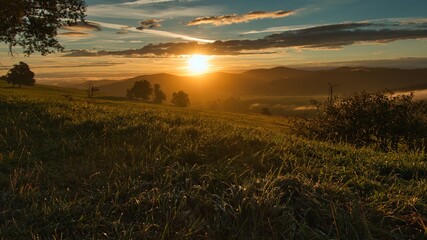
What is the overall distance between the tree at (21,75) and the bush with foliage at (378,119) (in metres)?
104

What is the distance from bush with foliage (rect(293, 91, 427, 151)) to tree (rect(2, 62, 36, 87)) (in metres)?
104

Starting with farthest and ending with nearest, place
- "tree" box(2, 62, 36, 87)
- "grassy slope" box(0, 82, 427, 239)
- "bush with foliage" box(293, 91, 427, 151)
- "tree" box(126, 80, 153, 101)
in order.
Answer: "tree" box(126, 80, 153, 101)
"tree" box(2, 62, 36, 87)
"bush with foliage" box(293, 91, 427, 151)
"grassy slope" box(0, 82, 427, 239)

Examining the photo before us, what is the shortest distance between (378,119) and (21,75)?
109114 millimetres

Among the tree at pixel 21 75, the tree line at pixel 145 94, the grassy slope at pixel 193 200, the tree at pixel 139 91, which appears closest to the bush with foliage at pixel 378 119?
the grassy slope at pixel 193 200

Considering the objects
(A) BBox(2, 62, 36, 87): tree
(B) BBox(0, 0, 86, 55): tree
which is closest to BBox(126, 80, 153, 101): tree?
(A) BBox(2, 62, 36, 87): tree

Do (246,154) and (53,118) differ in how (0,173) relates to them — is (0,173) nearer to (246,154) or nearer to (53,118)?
(246,154)

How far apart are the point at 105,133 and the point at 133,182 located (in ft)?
14.7

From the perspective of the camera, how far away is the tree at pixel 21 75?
109 m

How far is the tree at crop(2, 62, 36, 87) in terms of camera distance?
10894 centimetres

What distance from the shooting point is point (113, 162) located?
7.20 meters

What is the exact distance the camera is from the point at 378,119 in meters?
25.0

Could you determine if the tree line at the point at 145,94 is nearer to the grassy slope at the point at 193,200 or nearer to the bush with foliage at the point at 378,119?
the bush with foliage at the point at 378,119

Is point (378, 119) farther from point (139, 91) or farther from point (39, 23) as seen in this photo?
point (139, 91)

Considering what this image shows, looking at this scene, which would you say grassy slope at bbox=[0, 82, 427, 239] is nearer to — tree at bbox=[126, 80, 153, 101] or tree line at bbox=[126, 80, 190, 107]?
tree line at bbox=[126, 80, 190, 107]
